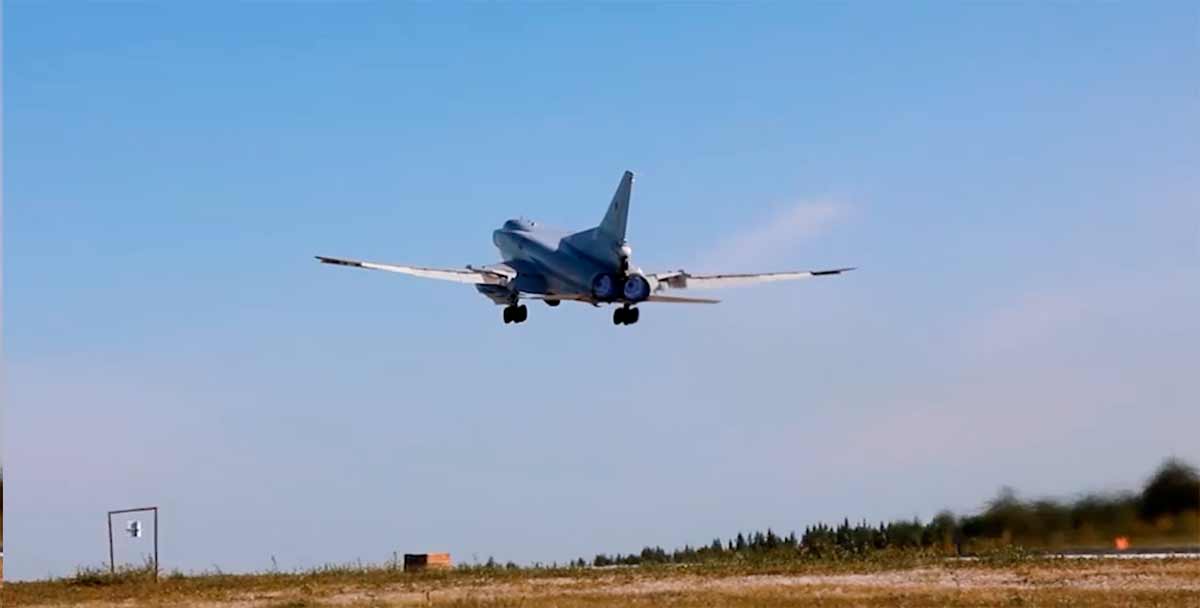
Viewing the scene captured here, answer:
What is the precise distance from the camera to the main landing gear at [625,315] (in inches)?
2264

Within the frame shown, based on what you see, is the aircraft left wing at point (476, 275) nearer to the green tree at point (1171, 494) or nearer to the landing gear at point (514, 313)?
the landing gear at point (514, 313)

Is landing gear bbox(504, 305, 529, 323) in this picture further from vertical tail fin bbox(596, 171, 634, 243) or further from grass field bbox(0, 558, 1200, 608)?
grass field bbox(0, 558, 1200, 608)

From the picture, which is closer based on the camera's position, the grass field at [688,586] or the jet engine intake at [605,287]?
the grass field at [688,586]

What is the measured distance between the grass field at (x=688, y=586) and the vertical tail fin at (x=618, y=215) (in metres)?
10.6

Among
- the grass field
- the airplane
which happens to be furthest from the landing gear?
the grass field

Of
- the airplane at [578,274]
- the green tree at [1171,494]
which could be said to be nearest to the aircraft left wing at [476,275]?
the airplane at [578,274]

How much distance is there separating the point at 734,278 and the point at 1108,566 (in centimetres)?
1670

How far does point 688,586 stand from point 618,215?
1488 cm

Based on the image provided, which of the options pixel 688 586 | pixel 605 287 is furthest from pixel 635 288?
pixel 688 586

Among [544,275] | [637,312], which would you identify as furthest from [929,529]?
[544,275]

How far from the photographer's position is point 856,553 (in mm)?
53688

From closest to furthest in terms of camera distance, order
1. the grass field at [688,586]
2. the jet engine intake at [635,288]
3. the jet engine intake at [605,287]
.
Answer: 1. the grass field at [688,586]
2. the jet engine intake at [635,288]
3. the jet engine intake at [605,287]

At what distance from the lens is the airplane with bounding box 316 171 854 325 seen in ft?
187

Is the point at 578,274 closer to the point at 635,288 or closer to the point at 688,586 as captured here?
the point at 635,288
